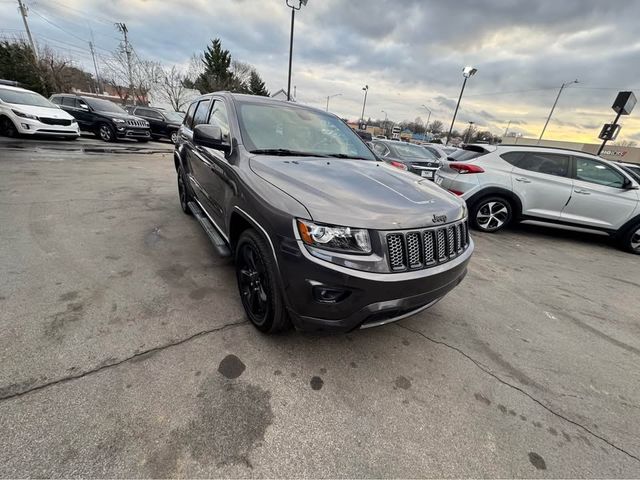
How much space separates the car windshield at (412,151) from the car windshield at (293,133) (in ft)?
17.1

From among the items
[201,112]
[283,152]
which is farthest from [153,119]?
[283,152]

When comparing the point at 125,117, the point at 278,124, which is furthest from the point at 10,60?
the point at 278,124

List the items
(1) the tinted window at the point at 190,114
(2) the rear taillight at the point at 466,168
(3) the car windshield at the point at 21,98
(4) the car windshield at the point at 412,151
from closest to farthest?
1. (1) the tinted window at the point at 190,114
2. (2) the rear taillight at the point at 466,168
3. (4) the car windshield at the point at 412,151
4. (3) the car windshield at the point at 21,98

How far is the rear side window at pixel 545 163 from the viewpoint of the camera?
548 cm

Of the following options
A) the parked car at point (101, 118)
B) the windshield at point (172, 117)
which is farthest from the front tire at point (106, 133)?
the windshield at point (172, 117)

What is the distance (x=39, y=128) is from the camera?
953 centimetres

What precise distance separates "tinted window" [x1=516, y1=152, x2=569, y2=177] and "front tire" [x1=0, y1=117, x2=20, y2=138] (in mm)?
14243

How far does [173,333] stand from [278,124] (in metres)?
2.12

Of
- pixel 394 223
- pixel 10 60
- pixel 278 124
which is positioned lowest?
pixel 394 223

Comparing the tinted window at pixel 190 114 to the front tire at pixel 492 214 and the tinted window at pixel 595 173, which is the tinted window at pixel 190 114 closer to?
the front tire at pixel 492 214

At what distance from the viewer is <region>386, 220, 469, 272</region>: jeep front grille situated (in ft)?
6.01

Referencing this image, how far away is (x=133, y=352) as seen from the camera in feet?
6.82

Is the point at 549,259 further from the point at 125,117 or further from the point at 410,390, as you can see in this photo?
the point at 125,117

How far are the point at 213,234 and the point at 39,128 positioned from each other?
10736 mm
